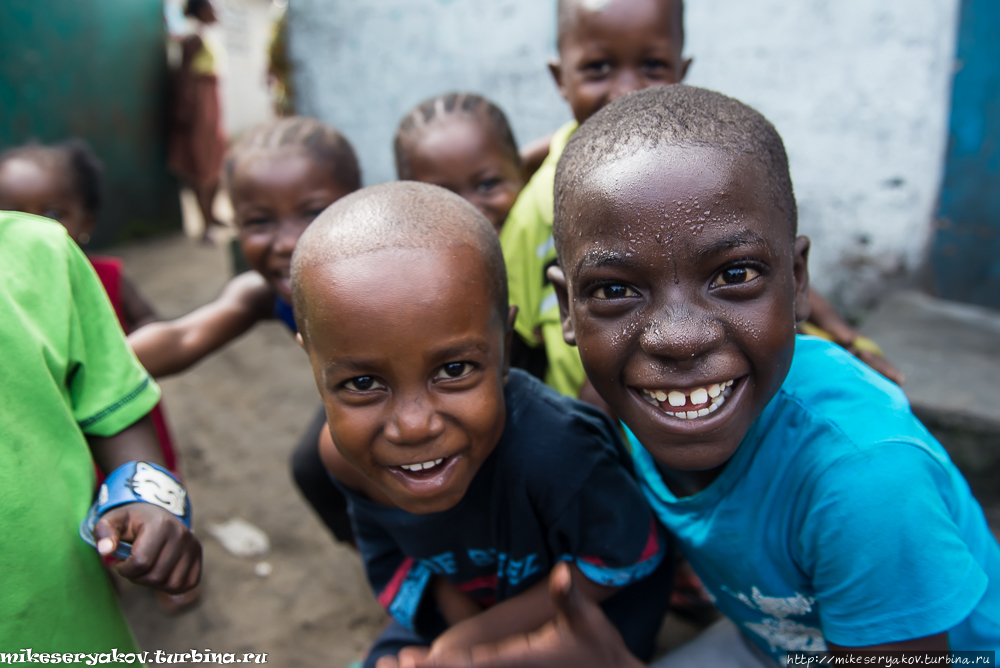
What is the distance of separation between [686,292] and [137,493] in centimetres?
95

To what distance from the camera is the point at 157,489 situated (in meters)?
1.19

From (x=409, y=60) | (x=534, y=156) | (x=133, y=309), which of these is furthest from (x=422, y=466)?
(x=409, y=60)

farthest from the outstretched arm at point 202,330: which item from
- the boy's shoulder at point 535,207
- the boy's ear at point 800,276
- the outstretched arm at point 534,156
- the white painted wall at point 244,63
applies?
the white painted wall at point 244,63

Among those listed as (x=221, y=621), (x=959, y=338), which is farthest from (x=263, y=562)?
(x=959, y=338)

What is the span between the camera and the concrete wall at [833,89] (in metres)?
2.63

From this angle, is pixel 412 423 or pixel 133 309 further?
pixel 133 309

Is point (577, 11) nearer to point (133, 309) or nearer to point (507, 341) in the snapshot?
A: point (507, 341)

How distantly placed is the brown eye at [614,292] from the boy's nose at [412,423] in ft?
1.05

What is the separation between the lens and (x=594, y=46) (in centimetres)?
188

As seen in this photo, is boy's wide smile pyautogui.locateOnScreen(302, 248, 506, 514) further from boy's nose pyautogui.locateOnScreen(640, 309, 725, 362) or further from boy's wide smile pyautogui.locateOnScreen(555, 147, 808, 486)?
boy's nose pyautogui.locateOnScreen(640, 309, 725, 362)

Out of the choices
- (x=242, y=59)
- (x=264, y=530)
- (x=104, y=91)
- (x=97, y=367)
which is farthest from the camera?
(x=242, y=59)

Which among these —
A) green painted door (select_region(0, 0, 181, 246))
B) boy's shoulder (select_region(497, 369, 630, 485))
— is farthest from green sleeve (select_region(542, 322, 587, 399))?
green painted door (select_region(0, 0, 181, 246))

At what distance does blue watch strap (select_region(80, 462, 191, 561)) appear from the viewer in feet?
3.75

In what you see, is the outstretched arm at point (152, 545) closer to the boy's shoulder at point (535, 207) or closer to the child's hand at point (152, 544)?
the child's hand at point (152, 544)
